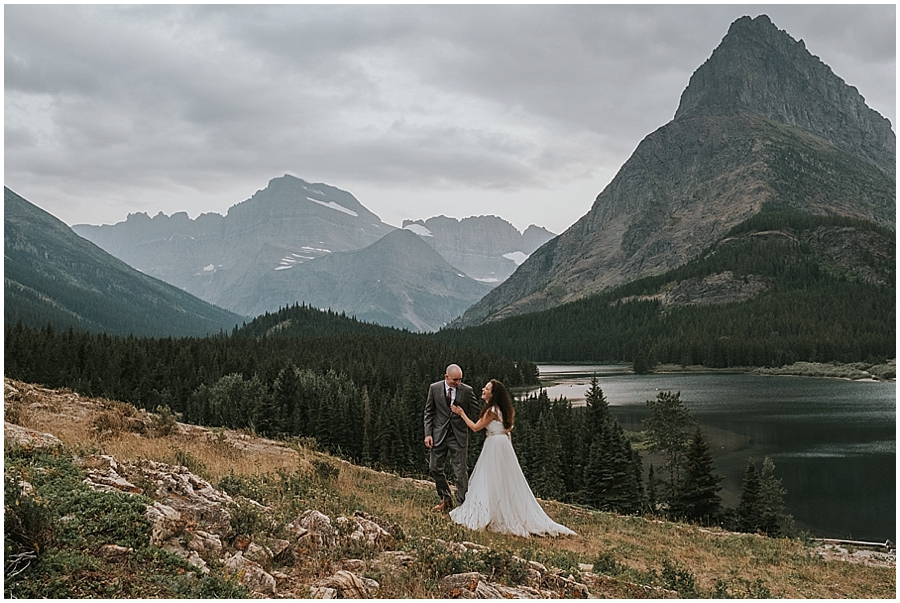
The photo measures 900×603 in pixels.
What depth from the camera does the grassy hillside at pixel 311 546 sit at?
8.48 metres

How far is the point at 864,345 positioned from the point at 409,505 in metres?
Answer: 189

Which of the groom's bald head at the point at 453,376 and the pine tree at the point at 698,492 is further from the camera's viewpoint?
the pine tree at the point at 698,492

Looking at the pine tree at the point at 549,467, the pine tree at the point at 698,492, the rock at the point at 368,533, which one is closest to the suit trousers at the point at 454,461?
the rock at the point at 368,533

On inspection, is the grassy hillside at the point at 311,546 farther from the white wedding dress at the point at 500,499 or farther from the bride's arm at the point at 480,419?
the bride's arm at the point at 480,419

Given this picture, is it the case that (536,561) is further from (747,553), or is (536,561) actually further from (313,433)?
(313,433)

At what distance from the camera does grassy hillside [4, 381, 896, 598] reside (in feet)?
27.8

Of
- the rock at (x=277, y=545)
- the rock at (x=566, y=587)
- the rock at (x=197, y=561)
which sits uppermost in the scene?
the rock at (x=197, y=561)

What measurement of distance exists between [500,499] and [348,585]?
632 centimetres

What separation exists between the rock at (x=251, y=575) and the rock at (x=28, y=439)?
6131 millimetres

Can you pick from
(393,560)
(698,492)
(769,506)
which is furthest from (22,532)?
(769,506)

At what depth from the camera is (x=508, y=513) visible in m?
14.9

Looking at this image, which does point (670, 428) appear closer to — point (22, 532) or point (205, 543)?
point (205, 543)

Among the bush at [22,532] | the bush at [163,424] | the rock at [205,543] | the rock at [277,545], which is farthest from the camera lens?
the bush at [163,424]

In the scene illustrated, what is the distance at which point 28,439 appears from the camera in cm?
1362
